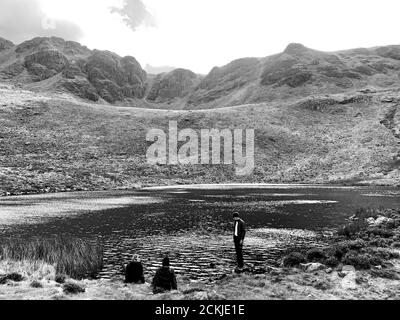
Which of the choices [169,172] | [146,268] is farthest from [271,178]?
[146,268]

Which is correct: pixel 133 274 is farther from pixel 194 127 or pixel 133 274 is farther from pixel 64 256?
pixel 194 127

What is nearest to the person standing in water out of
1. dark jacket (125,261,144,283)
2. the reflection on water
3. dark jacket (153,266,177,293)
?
the reflection on water

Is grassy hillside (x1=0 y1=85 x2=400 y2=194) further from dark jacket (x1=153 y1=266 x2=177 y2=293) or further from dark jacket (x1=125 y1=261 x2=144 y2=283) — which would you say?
dark jacket (x1=153 y1=266 x2=177 y2=293)

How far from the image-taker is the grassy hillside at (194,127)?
95125mm

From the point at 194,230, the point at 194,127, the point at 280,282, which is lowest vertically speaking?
the point at 194,230

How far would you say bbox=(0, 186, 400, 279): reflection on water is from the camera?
80.2ft

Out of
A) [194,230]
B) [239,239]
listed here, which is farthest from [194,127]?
[239,239]

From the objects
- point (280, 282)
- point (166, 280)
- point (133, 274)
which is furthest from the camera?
point (133, 274)

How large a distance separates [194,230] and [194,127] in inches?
4110

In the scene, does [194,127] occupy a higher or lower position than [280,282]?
higher

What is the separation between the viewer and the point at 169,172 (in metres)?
108

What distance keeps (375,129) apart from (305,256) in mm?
120284

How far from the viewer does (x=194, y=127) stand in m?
138

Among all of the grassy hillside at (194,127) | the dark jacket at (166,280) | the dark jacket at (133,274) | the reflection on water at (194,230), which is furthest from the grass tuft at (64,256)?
the grassy hillside at (194,127)
